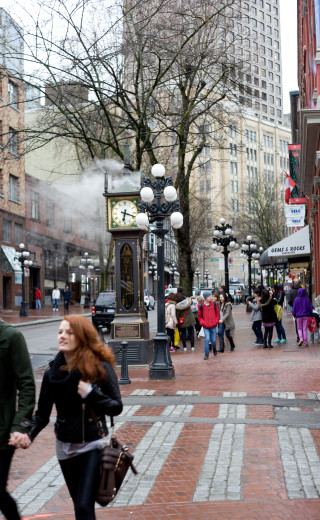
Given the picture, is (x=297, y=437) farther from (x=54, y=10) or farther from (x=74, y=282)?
(x=74, y=282)

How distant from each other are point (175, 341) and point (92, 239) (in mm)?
41888

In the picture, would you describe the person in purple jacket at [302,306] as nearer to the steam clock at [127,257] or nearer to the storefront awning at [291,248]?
the steam clock at [127,257]

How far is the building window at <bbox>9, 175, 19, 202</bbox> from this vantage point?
44169 mm

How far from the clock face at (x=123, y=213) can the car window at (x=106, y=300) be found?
395 inches

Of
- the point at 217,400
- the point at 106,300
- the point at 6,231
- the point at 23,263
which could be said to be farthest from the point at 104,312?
the point at 6,231

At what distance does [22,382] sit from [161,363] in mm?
9135

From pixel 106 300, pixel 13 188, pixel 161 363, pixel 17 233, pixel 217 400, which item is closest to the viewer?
pixel 217 400

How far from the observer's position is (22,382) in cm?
406

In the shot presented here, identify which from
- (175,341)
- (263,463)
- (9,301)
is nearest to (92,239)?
(9,301)

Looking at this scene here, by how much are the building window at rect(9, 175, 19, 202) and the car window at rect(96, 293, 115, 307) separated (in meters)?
19.9

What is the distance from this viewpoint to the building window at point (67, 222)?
5538 cm

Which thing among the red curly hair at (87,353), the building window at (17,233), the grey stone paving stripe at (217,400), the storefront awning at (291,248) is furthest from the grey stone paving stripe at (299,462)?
the building window at (17,233)

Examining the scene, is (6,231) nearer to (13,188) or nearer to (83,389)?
(13,188)

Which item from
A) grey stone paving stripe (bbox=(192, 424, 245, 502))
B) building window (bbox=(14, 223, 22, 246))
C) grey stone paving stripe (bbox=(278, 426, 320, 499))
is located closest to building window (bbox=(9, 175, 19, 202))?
building window (bbox=(14, 223, 22, 246))
